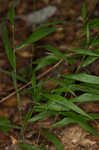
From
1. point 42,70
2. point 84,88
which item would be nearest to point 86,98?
point 84,88

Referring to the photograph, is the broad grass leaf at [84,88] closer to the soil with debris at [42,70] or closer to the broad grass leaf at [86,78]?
the broad grass leaf at [86,78]

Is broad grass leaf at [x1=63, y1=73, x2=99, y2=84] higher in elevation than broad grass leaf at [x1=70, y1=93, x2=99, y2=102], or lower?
higher

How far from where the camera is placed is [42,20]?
2.36m

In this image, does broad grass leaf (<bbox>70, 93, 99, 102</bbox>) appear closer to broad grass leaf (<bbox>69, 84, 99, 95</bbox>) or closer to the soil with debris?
broad grass leaf (<bbox>69, 84, 99, 95</bbox>)

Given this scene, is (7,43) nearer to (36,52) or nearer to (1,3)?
(36,52)

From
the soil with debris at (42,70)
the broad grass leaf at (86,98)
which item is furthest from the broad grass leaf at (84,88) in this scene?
the soil with debris at (42,70)

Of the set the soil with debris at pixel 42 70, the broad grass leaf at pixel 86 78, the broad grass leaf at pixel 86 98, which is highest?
the broad grass leaf at pixel 86 78

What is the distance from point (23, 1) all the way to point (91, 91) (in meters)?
1.83

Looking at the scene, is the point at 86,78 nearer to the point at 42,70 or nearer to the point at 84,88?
the point at 84,88

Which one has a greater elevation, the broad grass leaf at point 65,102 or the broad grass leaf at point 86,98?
the broad grass leaf at point 65,102

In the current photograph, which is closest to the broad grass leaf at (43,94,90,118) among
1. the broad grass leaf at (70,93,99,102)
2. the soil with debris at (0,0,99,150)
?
the broad grass leaf at (70,93,99,102)

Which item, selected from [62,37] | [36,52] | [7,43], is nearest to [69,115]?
[7,43]

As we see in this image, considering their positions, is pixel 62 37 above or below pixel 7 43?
below

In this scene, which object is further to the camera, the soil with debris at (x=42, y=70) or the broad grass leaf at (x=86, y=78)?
the soil with debris at (x=42, y=70)
